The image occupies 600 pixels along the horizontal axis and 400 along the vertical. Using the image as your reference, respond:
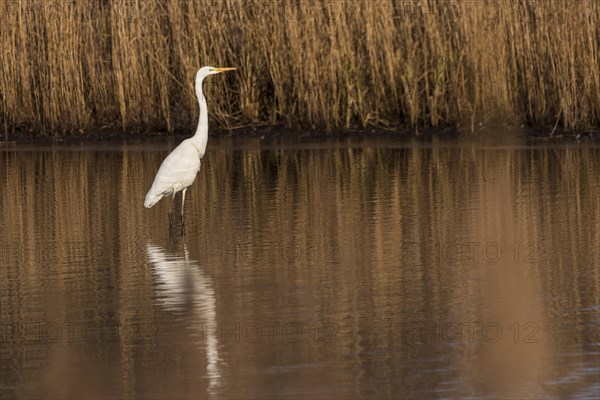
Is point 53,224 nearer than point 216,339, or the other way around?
point 216,339

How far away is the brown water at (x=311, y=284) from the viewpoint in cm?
563

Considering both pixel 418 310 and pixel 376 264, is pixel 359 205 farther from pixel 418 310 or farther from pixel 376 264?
pixel 418 310

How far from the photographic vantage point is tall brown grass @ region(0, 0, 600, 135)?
15430 mm

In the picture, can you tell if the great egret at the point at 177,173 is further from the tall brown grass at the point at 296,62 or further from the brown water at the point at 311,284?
the tall brown grass at the point at 296,62

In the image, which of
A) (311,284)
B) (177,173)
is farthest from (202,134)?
(311,284)

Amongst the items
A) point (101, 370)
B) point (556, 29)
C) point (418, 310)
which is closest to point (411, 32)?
point (556, 29)

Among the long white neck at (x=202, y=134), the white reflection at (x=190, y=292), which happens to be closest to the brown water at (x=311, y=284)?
the white reflection at (x=190, y=292)

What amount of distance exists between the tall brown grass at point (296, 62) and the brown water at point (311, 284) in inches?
90.0

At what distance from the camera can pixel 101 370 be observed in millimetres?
5793

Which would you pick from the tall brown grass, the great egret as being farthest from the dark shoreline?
the great egret

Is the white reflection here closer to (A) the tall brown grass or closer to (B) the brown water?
(B) the brown water

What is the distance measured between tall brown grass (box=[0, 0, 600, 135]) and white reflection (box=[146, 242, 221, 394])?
23.6ft

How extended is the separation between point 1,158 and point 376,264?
7.96 m

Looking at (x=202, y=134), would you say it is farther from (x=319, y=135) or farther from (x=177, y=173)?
(x=319, y=135)
